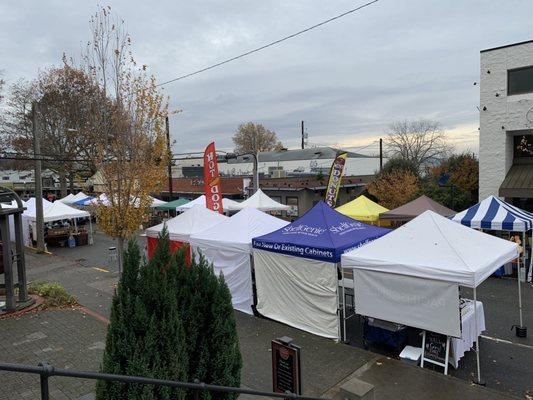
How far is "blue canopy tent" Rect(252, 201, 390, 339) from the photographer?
8953 millimetres

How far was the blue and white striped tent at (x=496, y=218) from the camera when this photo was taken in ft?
43.1

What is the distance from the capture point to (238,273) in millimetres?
11344

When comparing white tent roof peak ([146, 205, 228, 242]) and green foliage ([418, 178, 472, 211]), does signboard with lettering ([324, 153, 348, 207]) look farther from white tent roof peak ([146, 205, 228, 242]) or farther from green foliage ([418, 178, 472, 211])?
green foliage ([418, 178, 472, 211])

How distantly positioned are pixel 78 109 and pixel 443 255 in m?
35.2

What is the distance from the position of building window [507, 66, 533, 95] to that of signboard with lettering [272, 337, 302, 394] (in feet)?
60.5

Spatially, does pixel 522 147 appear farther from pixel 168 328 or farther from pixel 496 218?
pixel 168 328

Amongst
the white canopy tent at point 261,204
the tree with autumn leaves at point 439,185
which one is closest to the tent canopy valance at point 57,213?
the white canopy tent at point 261,204

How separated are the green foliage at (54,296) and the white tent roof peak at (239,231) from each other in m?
3.82

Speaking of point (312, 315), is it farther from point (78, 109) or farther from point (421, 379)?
point (78, 109)

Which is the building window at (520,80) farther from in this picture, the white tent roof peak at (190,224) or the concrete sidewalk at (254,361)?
the concrete sidewalk at (254,361)

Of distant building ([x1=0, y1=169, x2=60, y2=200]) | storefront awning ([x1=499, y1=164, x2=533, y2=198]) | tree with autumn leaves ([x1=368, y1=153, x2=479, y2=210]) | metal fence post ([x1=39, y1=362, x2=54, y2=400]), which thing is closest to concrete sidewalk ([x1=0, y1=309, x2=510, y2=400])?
metal fence post ([x1=39, y1=362, x2=54, y2=400])

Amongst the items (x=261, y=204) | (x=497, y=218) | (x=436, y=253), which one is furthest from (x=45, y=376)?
(x=261, y=204)

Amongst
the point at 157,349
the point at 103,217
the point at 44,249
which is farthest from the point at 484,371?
the point at 44,249

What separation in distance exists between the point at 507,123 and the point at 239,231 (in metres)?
14.6
